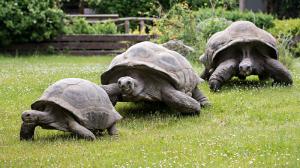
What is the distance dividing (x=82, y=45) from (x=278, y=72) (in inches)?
414

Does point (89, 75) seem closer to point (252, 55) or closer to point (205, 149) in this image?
point (252, 55)

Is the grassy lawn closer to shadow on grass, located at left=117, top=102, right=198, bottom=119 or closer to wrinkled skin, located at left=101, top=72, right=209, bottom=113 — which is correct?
shadow on grass, located at left=117, top=102, right=198, bottom=119

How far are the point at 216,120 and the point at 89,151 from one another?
213 centimetres

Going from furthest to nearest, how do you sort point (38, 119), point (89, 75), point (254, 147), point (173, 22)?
point (173, 22) → point (89, 75) → point (38, 119) → point (254, 147)

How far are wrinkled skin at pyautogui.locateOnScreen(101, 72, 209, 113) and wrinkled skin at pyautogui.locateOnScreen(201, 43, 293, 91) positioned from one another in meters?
2.09

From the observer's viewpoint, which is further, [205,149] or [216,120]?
[216,120]

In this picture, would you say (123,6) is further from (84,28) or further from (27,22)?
(27,22)

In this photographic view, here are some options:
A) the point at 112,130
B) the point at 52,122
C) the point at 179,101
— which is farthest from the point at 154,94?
the point at 52,122

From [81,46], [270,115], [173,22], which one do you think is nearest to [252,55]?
[270,115]

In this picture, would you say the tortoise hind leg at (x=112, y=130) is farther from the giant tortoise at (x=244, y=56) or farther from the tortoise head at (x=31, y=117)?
the giant tortoise at (x=244, y=56)

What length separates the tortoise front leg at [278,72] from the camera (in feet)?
33.2

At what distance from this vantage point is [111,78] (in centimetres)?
820

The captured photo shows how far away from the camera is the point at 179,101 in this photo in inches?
309

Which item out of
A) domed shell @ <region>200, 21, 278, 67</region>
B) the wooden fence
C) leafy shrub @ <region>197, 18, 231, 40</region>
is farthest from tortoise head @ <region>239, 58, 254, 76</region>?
the wooden fence
